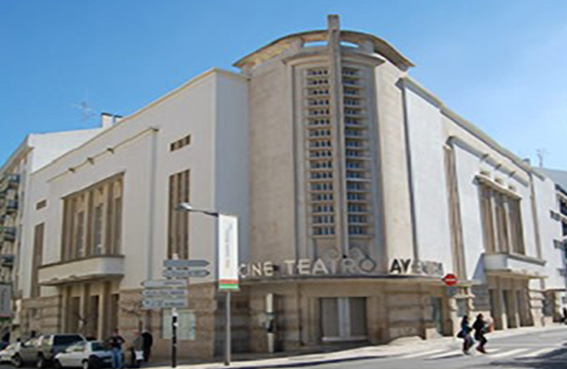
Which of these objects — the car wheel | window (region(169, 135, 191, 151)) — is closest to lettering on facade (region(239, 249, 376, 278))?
window (region(169, 135, 191, 151))

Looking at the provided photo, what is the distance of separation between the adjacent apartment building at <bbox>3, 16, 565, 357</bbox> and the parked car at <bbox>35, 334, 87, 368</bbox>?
17.4ft

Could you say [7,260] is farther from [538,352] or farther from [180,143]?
[538,352]

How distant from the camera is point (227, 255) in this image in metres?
23.9

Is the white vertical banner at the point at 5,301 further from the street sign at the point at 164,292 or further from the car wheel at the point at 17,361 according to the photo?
the street sign at the point at 164,292

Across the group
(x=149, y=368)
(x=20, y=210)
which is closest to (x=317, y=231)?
(x=149, y=368)

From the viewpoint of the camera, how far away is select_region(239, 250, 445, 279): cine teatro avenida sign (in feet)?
87.5

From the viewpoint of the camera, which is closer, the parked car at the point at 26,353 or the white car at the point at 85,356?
the white car at the point at 85,356

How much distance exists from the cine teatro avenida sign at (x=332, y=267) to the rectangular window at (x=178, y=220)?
158 inches

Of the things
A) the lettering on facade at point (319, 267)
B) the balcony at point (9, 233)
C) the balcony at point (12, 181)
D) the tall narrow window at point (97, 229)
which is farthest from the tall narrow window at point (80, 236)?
the balcony at point (9, 233)

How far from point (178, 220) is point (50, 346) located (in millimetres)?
9094

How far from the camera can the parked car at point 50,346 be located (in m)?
26.5

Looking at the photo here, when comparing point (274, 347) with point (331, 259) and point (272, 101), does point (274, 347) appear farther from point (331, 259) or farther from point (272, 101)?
point (272, 101)

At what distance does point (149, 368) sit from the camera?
24000 mm

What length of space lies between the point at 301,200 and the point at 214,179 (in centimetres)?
456
